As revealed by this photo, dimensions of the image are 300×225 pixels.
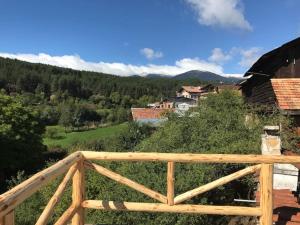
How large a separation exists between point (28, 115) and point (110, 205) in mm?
35576

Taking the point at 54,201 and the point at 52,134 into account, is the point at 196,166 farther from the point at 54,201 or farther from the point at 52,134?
the point at 52,134

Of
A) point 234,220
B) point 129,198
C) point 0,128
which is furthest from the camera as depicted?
point 0,128

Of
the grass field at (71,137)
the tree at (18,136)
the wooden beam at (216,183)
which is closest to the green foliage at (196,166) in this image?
the wooden beam at (216,183)

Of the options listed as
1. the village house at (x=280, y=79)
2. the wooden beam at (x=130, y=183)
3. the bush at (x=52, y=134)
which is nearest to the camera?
the wooden beam at (x=130, y=183)

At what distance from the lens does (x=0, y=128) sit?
34.1m

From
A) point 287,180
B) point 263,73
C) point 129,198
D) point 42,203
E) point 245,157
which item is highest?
point 263,73

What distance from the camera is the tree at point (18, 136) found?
34031 mm

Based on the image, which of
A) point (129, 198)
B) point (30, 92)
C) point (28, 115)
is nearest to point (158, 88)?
point (30, 92)

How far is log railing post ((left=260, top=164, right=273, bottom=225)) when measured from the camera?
168 inches

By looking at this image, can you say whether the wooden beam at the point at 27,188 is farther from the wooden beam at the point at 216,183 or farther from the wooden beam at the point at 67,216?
the wooden beam at the point at 216,183

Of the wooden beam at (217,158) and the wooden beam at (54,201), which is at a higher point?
the wooden beam at (217,158)

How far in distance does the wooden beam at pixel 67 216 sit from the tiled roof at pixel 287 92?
13530 millimetres

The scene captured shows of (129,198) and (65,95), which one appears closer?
(129,198)

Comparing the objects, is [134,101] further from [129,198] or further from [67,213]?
[67,213]
